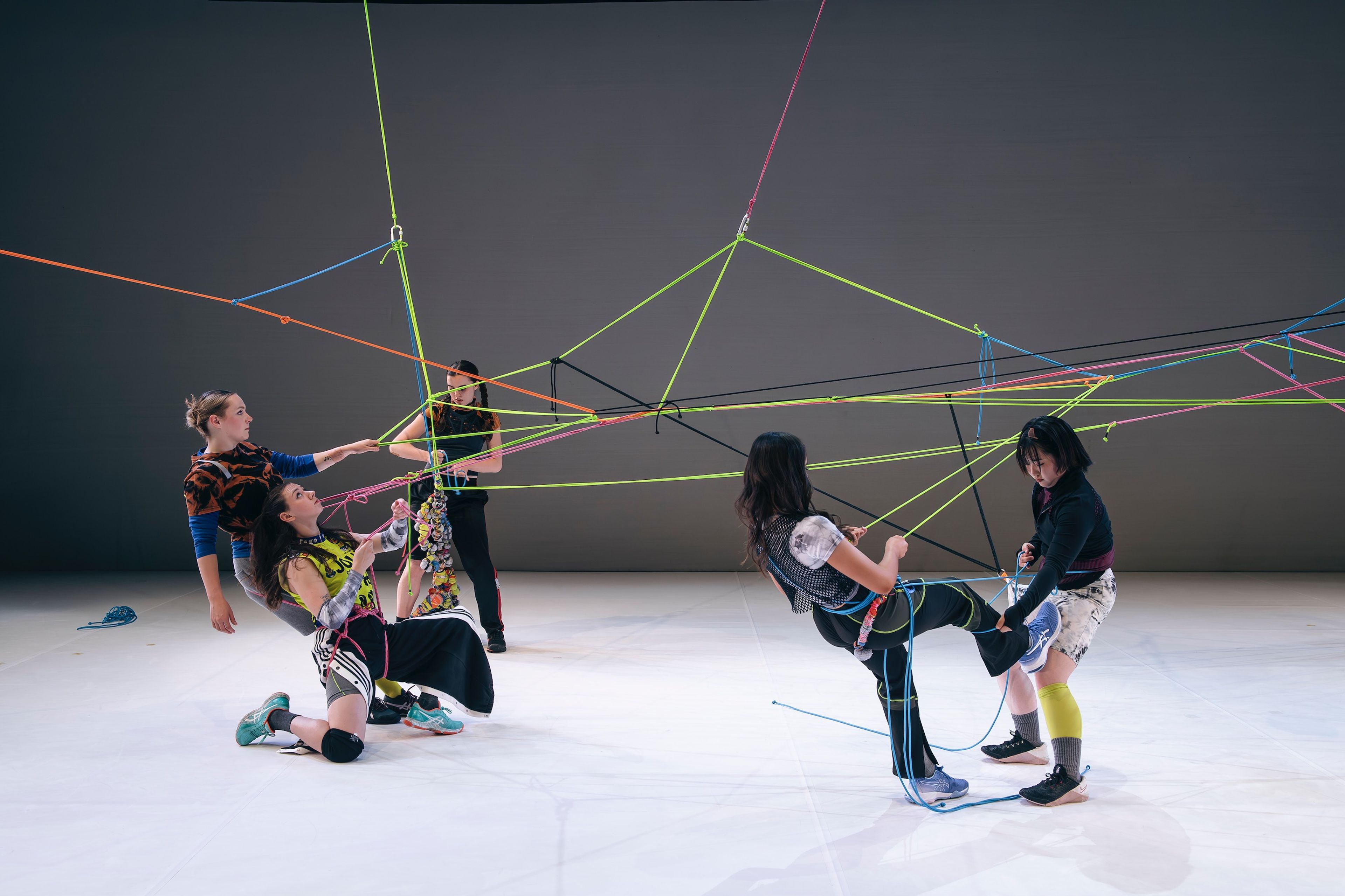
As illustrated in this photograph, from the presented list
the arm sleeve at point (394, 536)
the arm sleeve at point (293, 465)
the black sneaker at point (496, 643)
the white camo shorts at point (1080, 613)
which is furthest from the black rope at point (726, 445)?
the white camo shorts at point (1080, 613)

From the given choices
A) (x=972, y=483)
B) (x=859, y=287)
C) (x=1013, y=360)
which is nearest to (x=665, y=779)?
(x=972, y=483)

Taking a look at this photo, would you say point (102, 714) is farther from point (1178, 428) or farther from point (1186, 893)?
point (1178, 428)

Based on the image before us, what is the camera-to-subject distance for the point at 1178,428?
5.62m

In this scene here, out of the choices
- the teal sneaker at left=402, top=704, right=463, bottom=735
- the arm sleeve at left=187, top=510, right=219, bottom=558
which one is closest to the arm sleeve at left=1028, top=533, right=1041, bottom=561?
the teal sneaker at left=402, top=704, right=463, bottom=735

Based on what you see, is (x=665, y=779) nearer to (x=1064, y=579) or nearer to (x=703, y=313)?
(x=1064, y=579)

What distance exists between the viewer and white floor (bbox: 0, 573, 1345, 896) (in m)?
1.90

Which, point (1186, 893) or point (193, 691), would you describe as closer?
point (1186, 893)

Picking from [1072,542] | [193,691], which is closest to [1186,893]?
[1072,542]

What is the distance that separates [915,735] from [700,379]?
12.1ft

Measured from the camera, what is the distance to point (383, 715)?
9.62ft

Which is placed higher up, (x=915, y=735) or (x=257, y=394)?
(x=257, y=394)

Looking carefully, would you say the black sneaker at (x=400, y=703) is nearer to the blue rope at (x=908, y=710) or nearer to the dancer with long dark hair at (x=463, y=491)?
the dancer with long dark hair at (x=463, y=491)

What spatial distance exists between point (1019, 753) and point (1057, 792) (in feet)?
1.08

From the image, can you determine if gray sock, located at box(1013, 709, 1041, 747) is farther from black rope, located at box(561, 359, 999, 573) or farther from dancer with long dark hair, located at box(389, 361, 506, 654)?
black rope, located at box(561, 359, 999, 573)
